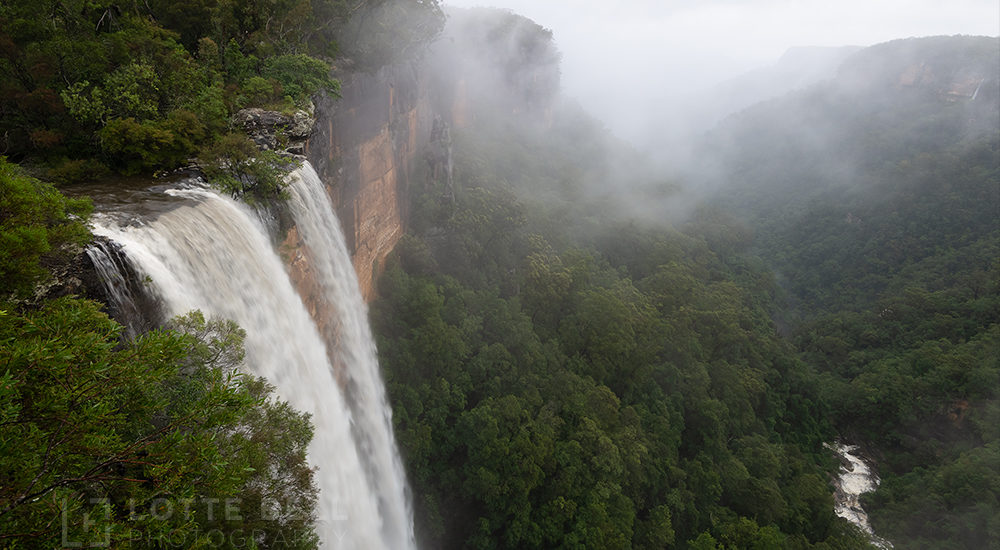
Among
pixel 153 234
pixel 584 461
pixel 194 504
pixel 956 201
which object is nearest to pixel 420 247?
pixel 584 461

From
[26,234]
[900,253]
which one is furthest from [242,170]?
[900,253]

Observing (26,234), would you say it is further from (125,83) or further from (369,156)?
(369,156)

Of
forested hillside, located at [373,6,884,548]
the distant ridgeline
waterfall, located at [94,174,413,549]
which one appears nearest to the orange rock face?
forested hillside, located at [373,6,884,548]

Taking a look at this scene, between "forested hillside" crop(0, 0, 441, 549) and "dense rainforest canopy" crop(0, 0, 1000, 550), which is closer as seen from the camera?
"forested hillside" crop(0, 0, 441, 549)

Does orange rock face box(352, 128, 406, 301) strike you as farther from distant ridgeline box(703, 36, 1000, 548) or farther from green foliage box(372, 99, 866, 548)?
distant ridgeline box(703, 36, 1000, 548)

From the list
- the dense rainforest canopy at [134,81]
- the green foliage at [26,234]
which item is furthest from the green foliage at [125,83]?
the green foliage at [26,234]
